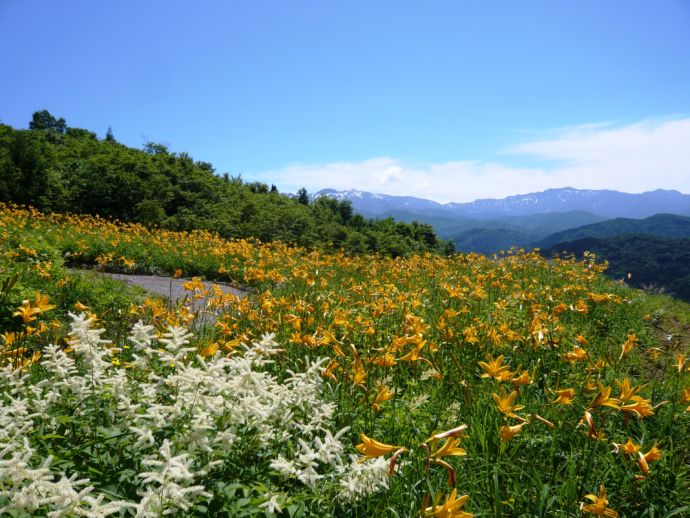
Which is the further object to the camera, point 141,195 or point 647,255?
point 647,255

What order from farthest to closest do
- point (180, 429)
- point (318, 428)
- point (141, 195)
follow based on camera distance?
point (141, 195), point (318, 428), point (180, 429)

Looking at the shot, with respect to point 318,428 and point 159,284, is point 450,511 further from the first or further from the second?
point 159,284

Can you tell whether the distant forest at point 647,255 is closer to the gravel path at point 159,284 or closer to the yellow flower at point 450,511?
the gravel path at point 159,284

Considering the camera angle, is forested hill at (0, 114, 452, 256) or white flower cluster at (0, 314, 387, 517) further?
forested hill at (0, 114, 452, 256)

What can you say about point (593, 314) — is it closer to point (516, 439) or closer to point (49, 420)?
point (516, 439)

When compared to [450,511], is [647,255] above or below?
below

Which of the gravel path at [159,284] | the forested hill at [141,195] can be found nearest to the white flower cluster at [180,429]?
the gravel path at [159,284]

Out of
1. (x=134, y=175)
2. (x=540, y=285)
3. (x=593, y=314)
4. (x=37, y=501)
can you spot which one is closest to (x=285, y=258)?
(x=540, y=285)

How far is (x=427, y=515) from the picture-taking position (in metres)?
1.15

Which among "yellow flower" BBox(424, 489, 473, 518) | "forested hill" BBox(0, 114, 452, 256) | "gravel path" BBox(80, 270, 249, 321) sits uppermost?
"forested hill" BBox(0, 114, 452, 256)

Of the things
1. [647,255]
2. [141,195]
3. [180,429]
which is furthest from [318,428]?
[647,255]

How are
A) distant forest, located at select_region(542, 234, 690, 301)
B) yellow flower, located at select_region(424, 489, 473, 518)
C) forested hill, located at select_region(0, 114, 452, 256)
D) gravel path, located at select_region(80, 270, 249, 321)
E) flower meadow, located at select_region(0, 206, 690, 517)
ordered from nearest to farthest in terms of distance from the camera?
1. yellow flower, located at select_region(424, 489, 473, 518)
2. flower meadow, located at select_region(0, 206, 690, 517)
3. gravel path, located at select_region(80, 270, 249, 321)
4. forested hill, located at select_region(0, 114, 452, 256)
5. distant forest, located at select_region(542, 234, 690, 301)

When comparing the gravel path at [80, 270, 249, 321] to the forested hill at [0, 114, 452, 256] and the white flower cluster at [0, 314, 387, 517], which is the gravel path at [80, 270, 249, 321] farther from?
the forested hill at [0, 114, 452, 256]

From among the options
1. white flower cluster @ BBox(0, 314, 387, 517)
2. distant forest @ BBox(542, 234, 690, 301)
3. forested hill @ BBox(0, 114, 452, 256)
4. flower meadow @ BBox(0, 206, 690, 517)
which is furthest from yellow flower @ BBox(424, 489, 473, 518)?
distant forest @ BBox(542, 234, 690, 301)
